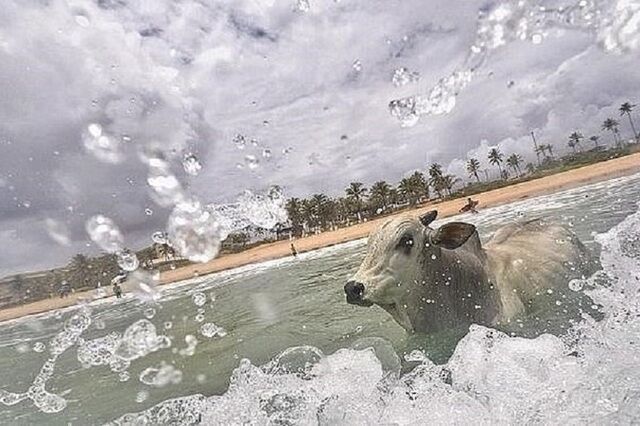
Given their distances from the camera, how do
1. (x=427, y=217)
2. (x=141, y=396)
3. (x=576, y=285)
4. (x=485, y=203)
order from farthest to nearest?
(x=485, y=203), (x=576, y=285), (x=141, y=396), (x=427, y=217)

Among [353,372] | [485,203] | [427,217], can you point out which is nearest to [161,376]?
[353,372]

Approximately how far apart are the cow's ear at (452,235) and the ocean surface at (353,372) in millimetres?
907

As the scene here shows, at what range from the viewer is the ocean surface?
3387mm

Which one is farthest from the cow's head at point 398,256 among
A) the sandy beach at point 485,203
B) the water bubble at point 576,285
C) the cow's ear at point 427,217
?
the sandy beach at point 485,203

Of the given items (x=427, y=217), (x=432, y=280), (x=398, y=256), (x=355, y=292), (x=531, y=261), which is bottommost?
(x=531, y=261)

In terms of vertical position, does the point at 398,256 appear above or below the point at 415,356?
above

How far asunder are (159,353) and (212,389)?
12.5 feet

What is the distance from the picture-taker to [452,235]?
5.78 m

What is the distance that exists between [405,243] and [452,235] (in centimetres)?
49

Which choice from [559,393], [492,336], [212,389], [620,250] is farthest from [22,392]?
[620,250]

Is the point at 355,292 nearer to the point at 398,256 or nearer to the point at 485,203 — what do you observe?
the point at 398,256

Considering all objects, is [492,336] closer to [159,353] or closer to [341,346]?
[341,346]

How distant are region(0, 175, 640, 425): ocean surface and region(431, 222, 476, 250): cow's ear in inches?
35.7

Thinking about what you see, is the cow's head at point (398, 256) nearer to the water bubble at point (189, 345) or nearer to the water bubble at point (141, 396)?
the water bubble at point (141, 396)
